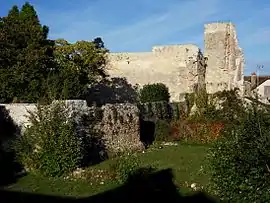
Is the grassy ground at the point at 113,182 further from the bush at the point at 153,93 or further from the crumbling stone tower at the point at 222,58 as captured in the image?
the crumbling stone tower at the point at 222,58

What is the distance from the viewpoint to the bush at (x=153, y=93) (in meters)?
36.2

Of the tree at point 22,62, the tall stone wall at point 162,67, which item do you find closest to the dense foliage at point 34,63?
the tree at point 22,62

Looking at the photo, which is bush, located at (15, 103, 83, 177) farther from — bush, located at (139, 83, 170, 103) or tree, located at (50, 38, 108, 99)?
bush, located at (139, 83, 170, 103)

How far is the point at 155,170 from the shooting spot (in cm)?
1711

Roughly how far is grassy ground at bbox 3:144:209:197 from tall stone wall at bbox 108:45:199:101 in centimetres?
1887

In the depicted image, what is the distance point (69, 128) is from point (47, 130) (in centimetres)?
81

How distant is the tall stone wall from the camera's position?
39.6 metres

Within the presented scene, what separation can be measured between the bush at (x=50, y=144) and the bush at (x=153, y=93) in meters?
18.2

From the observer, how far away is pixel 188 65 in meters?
39.4

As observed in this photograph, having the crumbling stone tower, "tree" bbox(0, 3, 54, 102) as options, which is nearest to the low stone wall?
"tree" bbox(0, 3, 54, 102)

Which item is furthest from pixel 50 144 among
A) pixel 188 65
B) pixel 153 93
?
pixel 188 65

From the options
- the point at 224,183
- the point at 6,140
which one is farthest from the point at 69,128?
the point at 224,183

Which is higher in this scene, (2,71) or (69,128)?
(2,71)

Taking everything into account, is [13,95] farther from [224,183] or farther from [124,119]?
[224,183]
